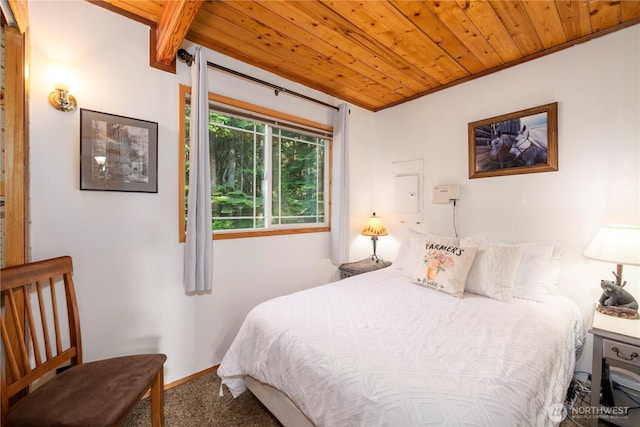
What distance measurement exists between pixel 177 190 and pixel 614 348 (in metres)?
2.81

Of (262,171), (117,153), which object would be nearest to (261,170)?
(262,171)

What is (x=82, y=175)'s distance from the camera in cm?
159

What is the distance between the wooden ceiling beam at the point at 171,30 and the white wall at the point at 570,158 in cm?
233

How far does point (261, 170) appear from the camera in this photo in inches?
99.5

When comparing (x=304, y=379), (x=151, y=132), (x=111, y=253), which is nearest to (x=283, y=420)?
(x=304, y=379)

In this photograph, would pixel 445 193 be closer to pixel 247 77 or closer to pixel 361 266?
pixel 361 266

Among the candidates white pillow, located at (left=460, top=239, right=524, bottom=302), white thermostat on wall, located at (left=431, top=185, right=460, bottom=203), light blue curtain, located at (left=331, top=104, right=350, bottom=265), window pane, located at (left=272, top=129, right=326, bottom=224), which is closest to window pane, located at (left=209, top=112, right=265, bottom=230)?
window pane, located at (left=272, top=129, right=326, bottom=224)

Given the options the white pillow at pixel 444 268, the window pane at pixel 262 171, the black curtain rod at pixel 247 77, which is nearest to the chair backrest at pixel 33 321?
the window pane at pixel 262 171

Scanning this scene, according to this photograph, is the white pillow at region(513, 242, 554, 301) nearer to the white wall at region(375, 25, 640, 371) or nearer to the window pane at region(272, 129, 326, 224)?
the white wall at region(375, 25, 640, 371)

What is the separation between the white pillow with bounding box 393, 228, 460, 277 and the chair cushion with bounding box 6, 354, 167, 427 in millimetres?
1958

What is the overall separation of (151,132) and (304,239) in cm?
160

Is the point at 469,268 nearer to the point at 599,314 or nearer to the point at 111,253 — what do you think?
the point at 599,314

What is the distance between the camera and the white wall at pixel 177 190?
155 cm

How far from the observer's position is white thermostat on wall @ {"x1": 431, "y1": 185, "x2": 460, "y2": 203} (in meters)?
2.58
